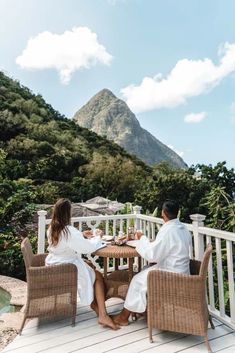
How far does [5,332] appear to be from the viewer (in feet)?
10.3

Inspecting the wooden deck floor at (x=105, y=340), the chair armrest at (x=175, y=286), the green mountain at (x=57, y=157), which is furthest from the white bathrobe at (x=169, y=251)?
the green mountain at (x=57, y=157)

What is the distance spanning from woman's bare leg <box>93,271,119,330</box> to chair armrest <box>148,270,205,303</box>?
0.64 metres

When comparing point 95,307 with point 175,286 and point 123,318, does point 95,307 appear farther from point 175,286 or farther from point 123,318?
point 175,286

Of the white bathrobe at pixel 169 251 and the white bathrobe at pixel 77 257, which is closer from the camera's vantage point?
the white bathrobe at pixel 169 251

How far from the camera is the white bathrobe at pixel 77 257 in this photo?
10.4 feet

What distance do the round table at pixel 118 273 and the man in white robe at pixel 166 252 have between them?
234 mm

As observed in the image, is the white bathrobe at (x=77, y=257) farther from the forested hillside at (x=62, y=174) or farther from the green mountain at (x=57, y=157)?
the green mountain at (x=57, y=157)

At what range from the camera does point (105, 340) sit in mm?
2898

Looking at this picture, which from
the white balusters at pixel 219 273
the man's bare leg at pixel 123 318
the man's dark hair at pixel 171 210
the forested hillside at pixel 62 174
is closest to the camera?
the man's dark hair at pixel 171 210

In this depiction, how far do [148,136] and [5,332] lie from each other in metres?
74.8

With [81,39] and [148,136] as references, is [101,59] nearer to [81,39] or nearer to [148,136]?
[81,39]

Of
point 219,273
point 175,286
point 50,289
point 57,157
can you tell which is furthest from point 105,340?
point 57,157

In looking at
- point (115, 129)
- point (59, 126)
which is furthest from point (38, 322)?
point (115, 129)

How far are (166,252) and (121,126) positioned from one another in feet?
228
